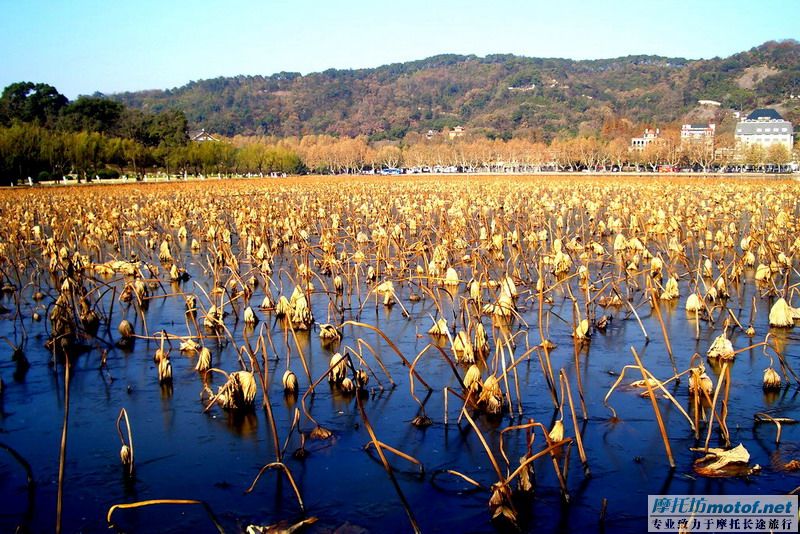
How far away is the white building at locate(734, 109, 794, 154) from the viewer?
158m

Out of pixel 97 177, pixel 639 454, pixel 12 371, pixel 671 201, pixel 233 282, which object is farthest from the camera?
pixel 97 177

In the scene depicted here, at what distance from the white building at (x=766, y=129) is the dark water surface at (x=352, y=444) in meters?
166

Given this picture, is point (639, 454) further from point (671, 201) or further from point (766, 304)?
point (671, 201)

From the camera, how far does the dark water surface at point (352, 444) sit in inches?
249

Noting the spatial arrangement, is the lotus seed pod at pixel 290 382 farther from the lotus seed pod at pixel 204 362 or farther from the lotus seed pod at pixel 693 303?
the lotus seed pod at pixel 693 303

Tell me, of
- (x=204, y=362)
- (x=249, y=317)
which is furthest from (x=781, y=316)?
(x=204, y=362)

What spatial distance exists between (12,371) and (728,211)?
2712 cm

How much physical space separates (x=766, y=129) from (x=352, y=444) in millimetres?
176344

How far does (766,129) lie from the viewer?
160 metres

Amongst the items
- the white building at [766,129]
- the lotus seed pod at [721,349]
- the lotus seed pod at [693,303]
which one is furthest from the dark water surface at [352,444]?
the white building at [766,129]

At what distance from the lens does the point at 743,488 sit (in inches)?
256

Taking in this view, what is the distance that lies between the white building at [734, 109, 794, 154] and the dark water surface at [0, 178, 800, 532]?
166358mm

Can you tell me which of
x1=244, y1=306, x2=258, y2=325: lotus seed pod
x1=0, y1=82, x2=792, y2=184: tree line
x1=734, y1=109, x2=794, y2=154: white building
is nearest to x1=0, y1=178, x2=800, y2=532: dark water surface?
x1=244, y1=306, x2=258, y2=325: lotus seed pod

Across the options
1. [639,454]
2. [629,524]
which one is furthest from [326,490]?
[639,454]
